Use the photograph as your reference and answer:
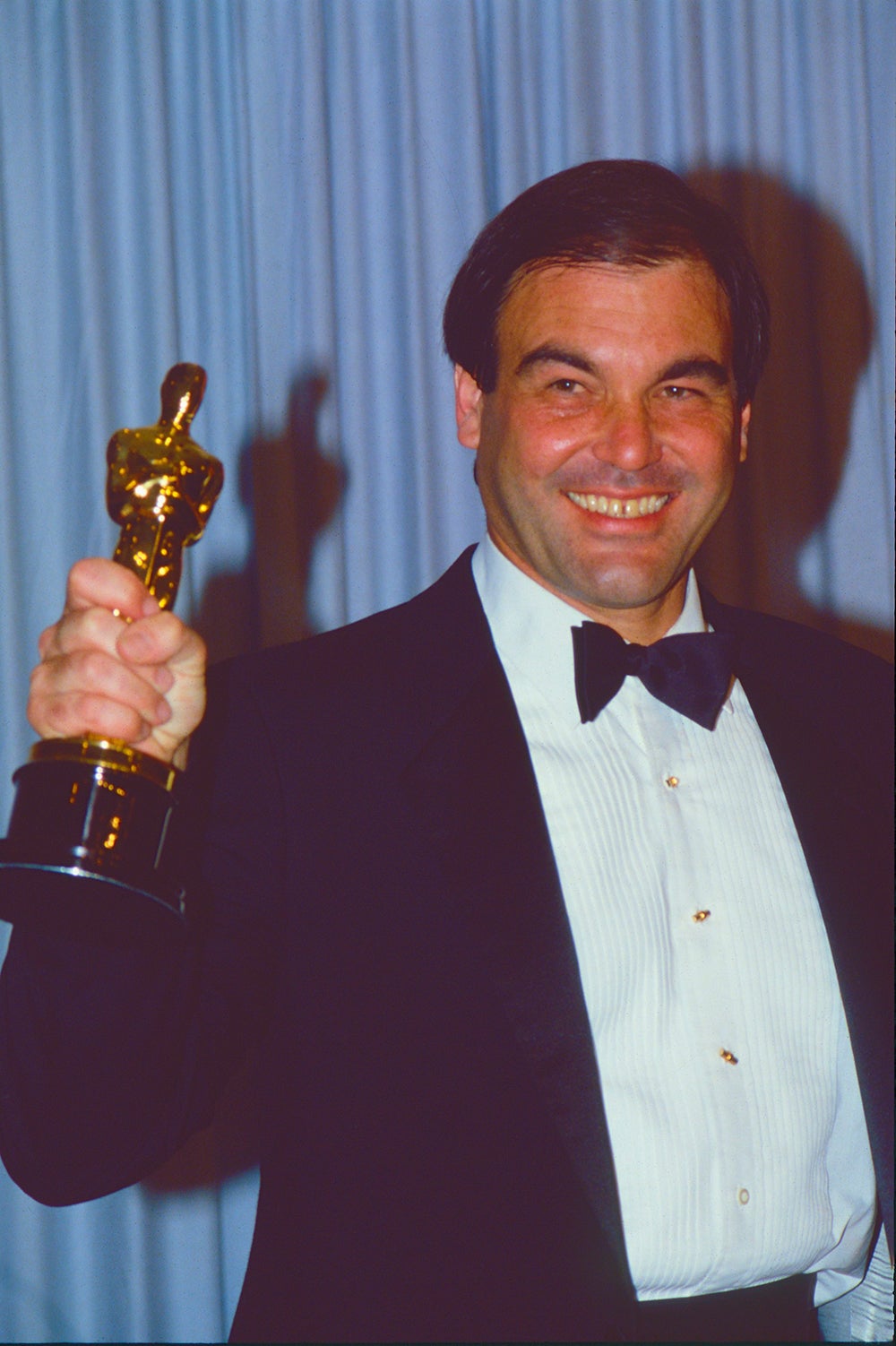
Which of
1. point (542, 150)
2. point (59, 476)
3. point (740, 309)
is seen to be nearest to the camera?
point (740, 309)

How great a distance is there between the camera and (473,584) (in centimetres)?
163

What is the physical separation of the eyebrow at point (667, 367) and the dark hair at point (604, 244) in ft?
0.36

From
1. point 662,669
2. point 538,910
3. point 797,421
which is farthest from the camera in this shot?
point 797,421

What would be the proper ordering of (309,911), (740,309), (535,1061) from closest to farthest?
(535,1061) → (309,911) → (740,309)

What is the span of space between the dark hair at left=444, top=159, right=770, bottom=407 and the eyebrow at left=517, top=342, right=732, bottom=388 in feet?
0.36

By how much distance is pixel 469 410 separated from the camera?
1.83m

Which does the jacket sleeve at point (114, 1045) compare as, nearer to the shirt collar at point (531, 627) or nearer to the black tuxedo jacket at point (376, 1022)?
the black tuxedo jacket at point (376, 1022)

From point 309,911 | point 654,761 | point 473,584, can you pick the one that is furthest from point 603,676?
point 309,911

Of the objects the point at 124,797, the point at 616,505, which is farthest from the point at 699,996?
the point at 124,797

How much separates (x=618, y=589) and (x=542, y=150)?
4.13 feet

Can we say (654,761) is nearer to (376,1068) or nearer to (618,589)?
(618,589)

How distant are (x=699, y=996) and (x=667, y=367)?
785 millimetres

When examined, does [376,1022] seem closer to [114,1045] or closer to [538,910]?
[538,910]

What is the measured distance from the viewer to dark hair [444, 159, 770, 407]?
1.61 meters
